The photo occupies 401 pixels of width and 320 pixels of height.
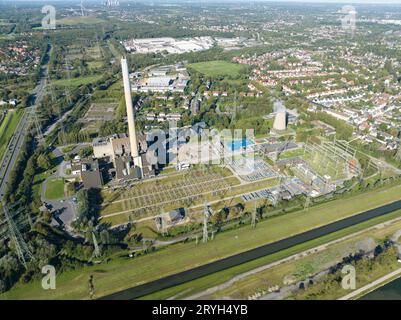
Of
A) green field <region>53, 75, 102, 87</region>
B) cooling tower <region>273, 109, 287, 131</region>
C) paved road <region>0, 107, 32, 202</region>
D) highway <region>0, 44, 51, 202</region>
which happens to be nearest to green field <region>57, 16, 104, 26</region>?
green field <region>53, 75, 102, 87</region>

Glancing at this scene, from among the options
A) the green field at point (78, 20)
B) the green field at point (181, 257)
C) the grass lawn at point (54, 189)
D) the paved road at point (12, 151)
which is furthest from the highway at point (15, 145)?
the green field at point (78, 20)

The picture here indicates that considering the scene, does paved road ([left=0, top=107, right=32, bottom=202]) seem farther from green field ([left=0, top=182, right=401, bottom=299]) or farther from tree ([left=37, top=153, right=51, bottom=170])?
green field ([left=0, top=182, right=401, bottom=299])

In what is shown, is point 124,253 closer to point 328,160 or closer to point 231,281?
point 231,281

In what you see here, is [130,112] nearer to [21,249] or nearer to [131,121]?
[131,121]

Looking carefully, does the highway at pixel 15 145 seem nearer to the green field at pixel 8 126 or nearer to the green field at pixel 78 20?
the green field at pixel 8 126

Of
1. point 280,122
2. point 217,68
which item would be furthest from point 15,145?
point 217,68
